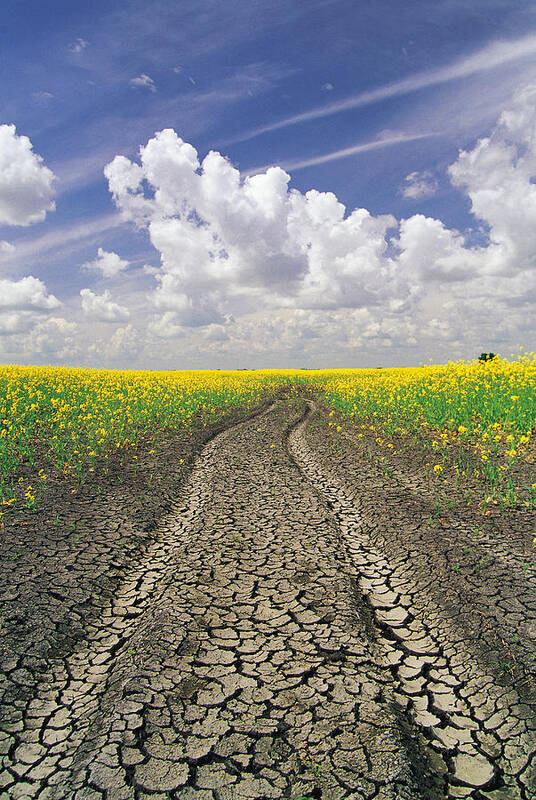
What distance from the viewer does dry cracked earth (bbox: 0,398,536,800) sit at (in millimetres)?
2271

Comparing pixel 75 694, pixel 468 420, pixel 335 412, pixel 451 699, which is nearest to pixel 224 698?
pixel 75 694

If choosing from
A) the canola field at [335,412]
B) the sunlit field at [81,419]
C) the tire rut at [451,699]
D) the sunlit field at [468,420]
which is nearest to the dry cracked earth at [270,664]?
the tire rut at [451,699]

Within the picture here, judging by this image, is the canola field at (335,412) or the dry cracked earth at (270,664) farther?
the canola field at (335,412)

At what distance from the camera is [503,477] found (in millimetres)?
6758

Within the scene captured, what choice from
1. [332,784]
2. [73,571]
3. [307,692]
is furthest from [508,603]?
[73,571]

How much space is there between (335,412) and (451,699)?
12957 millimetres

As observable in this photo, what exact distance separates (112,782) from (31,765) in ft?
1.82

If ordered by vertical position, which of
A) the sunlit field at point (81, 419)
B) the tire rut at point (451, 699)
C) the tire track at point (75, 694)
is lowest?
the tire track at point (75, 694)

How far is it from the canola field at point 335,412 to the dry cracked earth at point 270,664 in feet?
7.69

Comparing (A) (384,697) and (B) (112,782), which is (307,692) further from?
(B) (112,782)

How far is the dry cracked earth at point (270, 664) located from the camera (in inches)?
89.4

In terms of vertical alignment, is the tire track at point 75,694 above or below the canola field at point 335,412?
below

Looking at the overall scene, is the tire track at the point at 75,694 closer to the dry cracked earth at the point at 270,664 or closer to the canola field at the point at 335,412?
the dry cracked earth at the point at 270,664

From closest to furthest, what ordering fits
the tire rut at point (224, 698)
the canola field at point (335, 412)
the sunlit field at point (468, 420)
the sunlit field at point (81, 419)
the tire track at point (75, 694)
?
the tire rut at point (224, 698) → the tire track at point (75, 694) → the sunlit field at point (468, 420) → the canola field at point (335, 412) → the sunlit field at point (81, 419)
